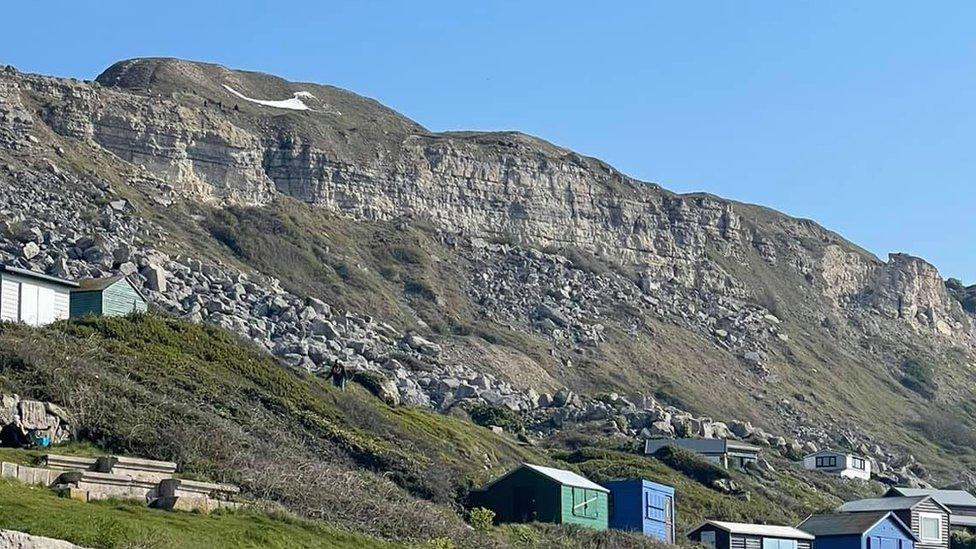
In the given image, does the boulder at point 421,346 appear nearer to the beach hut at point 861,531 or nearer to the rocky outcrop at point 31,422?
the beach hut at point 861,531

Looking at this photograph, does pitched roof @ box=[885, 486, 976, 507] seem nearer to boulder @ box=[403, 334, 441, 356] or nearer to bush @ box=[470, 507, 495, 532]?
boulder @ box=[403, 334, 441, 356]

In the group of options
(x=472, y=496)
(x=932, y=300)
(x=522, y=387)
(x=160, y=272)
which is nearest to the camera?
(x=472, y=496)

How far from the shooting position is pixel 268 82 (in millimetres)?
125562

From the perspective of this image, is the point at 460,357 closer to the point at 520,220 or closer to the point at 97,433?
the point at 520,220

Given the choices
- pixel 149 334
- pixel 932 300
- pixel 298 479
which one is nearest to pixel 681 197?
pixel 932 300

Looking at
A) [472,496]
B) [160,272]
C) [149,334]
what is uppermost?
[160,272]

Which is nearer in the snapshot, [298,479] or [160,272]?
[298,479]

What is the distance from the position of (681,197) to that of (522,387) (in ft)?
145

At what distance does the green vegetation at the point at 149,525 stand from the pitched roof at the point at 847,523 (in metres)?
24.6

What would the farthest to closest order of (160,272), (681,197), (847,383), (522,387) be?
(681,197)
(847,383)
(522,387)
(160,272)

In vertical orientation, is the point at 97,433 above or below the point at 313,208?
below

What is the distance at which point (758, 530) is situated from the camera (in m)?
53.0

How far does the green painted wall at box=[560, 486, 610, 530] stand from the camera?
47469mm

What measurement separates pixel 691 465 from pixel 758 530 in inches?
591
